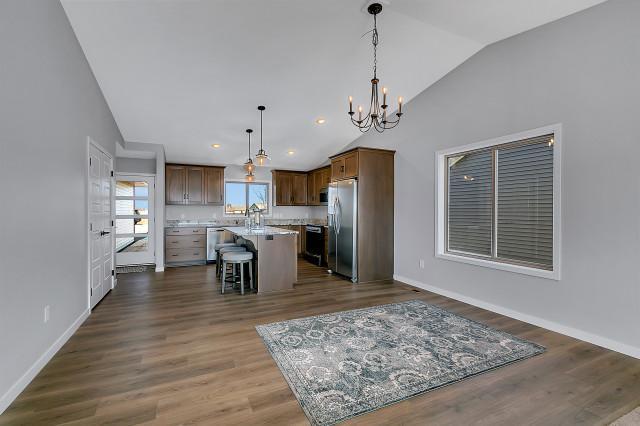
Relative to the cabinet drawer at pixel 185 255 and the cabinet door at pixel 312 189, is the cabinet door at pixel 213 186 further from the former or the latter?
the cabinet door at pixel 312 189

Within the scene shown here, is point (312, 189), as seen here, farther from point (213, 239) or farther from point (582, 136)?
point (582, 136)

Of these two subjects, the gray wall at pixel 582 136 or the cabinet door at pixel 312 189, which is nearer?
the gray wall at pixel 582 136

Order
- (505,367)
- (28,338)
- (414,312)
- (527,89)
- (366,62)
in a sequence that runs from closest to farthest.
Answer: (28,338), (505,367), (527,89), (414,312), (366,62)

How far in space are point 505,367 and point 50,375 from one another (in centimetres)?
345

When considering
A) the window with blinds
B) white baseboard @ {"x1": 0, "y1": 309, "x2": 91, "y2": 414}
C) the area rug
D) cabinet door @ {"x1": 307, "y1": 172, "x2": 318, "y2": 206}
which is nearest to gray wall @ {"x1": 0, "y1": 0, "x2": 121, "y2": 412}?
white baseboard @ {"x1": 0, "y1": 309, "x2": 91, "y2": 414}

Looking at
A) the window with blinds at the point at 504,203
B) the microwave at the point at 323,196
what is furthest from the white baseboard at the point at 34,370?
the microwave at the point at 323,196

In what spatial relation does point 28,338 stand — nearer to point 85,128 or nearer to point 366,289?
point 85,128

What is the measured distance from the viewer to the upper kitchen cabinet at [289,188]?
797 centimetres

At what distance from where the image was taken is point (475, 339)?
2811 mm

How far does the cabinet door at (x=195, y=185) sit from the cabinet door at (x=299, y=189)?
2.38 meters

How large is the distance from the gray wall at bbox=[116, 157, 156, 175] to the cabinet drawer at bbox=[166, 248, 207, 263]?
175cm

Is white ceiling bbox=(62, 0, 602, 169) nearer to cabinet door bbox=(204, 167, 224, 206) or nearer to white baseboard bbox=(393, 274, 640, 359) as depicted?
cabinet door bbox=(204, 167, 224, 206)

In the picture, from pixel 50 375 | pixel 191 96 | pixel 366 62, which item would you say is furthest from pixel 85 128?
pixel 366 62

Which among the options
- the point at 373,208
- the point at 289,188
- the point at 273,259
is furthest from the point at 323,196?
the point at 273,259
